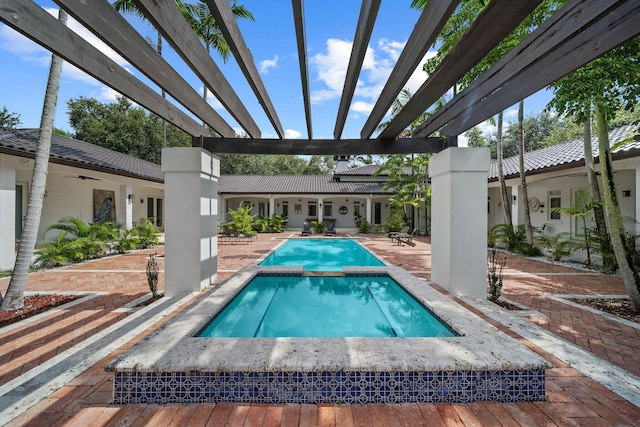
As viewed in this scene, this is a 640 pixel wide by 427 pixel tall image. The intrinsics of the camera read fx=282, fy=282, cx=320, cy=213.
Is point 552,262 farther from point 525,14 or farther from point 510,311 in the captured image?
point 525,14

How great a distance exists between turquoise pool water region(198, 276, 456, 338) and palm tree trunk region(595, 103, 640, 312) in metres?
3.50

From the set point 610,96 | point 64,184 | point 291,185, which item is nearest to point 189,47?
point 610,96

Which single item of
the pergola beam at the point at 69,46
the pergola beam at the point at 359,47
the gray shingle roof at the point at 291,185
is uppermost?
the gray shingle roof at the point at 291,185

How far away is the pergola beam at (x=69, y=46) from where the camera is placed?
72.2 inches

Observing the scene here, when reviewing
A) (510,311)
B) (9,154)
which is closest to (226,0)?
(510,311)

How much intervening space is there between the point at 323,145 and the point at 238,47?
3.04 meters

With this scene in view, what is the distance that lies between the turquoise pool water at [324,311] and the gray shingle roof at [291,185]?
15.2m

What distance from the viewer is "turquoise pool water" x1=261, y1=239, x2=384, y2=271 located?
982 centimetres

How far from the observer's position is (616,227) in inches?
191

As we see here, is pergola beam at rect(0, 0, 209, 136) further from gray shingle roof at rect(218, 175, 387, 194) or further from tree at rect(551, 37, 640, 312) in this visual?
gray shingle roof at rect(218, 175, 387, 194)

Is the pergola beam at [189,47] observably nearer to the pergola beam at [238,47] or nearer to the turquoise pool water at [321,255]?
the pergola beam at [238,47]

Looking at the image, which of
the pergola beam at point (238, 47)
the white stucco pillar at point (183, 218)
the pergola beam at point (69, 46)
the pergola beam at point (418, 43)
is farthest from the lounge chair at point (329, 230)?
the pergola beam at point (69, 46)

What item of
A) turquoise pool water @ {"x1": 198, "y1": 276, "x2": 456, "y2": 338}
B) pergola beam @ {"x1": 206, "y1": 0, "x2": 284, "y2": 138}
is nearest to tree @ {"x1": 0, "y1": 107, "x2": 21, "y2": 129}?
turquoise pool water @ {"x1": 198, "y1": 276, "x2": 456, "y2": 338}

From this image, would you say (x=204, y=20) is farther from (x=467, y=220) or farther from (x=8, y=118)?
(x=8, y=118)
